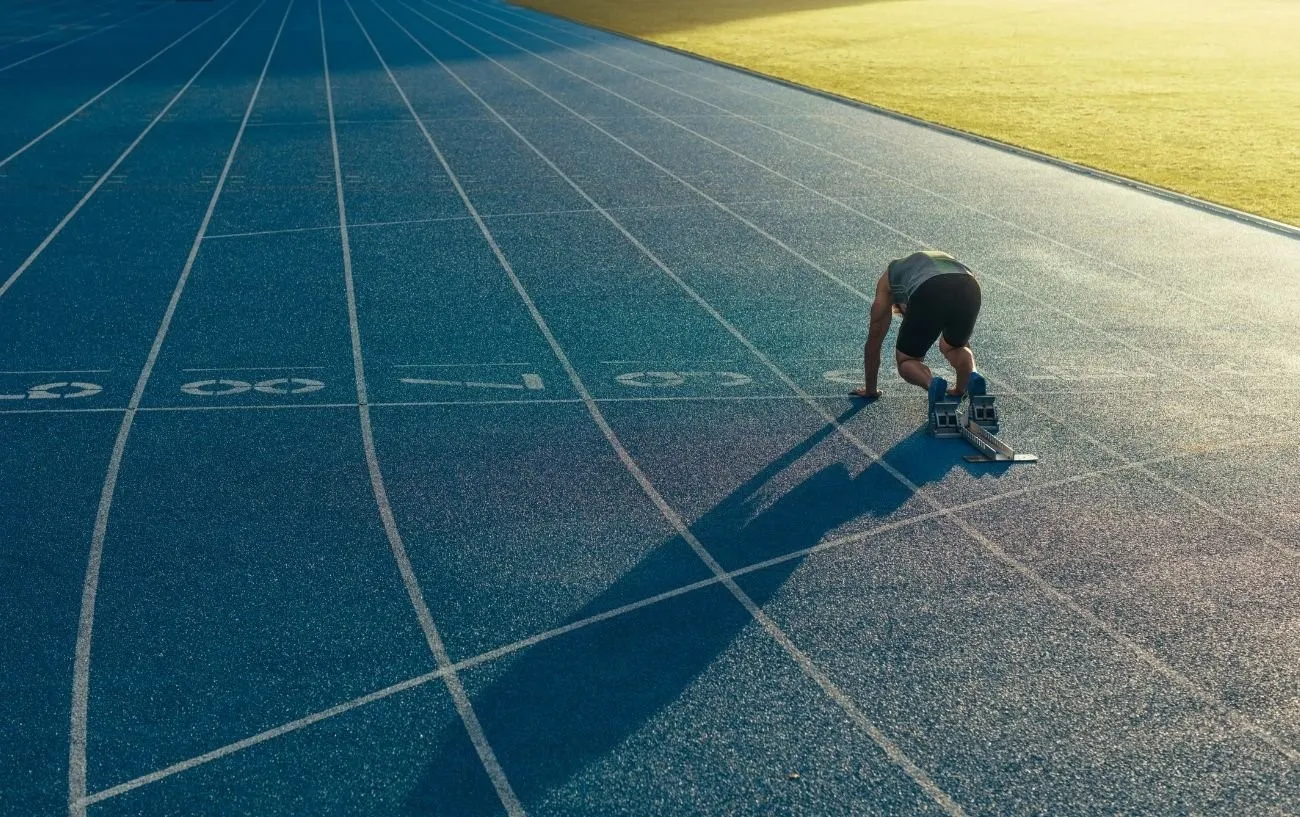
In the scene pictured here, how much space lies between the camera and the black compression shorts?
7.23 meters

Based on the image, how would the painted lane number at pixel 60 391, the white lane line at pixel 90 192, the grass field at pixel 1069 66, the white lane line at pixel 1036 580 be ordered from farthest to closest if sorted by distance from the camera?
the grass field at pixel 1069 66 < the white lane line at pixel 90 192 < the painted lane number at pixel 60 391 < the white lane line at pixel 1036 580

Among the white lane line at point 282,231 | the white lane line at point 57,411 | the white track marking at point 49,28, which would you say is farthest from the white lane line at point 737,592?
the white track marking at point 49,28

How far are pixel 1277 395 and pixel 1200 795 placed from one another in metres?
4.67

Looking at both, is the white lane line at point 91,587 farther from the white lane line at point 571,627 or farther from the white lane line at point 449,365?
the white lane line at point 449,365

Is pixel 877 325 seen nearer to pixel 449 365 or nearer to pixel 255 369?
pixel 449 365

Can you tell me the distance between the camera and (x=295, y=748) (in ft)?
14.6

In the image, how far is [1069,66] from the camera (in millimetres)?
25141

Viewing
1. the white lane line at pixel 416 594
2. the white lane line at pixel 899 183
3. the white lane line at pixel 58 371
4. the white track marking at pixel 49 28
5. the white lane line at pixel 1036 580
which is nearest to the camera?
the white lane line at pixel 416 594

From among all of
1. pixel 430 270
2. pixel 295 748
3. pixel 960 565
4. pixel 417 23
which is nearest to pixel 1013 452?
pixel 960 565

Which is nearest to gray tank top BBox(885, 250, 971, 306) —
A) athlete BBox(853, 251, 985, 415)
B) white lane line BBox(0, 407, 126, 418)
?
athlete BBox(853, 251, 985, 415)

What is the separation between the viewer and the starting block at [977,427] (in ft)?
23.3

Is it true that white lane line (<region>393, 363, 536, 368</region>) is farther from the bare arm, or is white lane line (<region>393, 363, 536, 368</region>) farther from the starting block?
the starting block

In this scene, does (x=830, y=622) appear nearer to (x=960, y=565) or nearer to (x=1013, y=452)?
(x=960, y=565)

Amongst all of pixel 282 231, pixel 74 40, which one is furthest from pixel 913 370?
pixel 74 40
